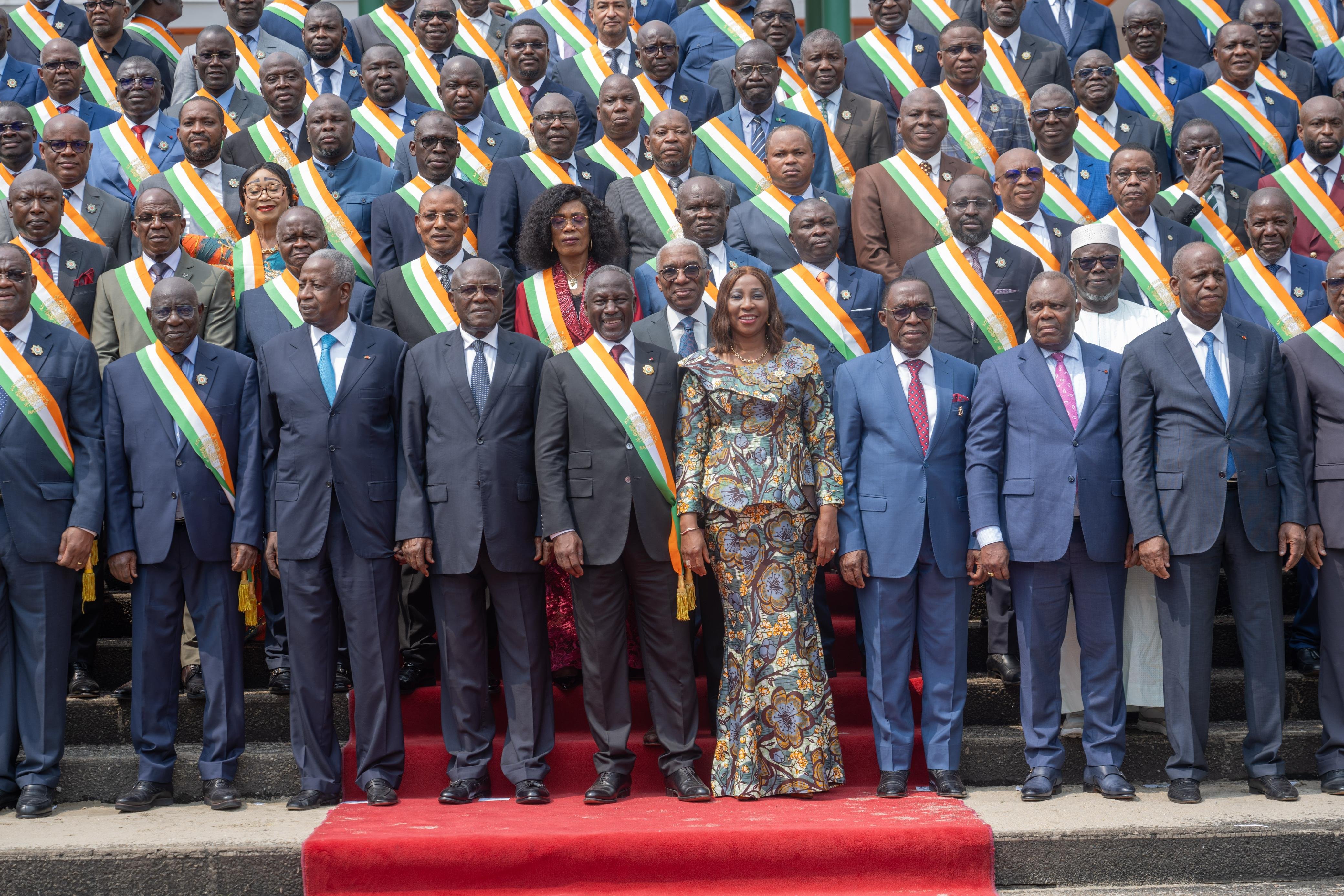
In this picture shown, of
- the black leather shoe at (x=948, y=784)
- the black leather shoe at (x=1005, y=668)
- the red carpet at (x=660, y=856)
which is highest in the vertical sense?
the black leather shoe at (x=1005, y=668)

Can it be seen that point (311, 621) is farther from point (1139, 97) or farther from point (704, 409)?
point (1139, 97)

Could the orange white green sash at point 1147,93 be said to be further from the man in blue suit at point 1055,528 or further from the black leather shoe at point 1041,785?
the black leather shoe at point 1041,785

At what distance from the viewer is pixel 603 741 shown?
18.4 feet

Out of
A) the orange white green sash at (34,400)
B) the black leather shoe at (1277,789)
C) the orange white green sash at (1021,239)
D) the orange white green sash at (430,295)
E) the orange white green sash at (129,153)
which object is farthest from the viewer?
the orange white green sash at (129,153)

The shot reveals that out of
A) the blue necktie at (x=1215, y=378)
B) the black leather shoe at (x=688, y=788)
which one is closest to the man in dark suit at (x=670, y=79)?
the blue necktie at (x=1215, y=378)

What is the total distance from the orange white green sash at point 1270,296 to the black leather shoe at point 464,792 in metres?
4.16

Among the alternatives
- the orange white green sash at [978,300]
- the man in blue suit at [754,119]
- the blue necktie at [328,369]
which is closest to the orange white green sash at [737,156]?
the man in blue suit at [754,119]

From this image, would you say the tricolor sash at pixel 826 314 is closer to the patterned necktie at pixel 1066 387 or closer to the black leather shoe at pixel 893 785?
A: the patterned necktie at pixel 1066 387

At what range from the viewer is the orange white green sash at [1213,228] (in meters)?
→ 7.35

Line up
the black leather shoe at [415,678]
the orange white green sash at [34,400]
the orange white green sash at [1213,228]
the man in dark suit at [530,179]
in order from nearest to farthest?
the orange white green sash at [34,400], the black leather shoe at [415,678], the man in dark suit at [530,179], the orange white green sash at [1213,228]

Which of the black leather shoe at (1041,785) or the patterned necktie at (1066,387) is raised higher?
the patterned necktie at (1066,387)

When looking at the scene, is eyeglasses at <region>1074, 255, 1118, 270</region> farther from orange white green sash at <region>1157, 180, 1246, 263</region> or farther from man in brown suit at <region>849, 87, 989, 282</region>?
orange white green sash at <region>1157, 180, 1246, 263</region>

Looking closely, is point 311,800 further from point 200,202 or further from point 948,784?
point 200,202

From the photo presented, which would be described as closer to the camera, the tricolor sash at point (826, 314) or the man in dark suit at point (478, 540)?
the man in dark suit at point (478, 540)
